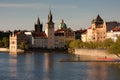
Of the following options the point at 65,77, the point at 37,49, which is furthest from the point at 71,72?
the point at 37,49

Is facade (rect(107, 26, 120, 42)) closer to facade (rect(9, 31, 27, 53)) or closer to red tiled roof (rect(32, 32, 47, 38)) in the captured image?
facade (rect(9, 31, 27, 53))

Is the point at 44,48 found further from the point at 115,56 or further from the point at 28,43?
the point at 115,56

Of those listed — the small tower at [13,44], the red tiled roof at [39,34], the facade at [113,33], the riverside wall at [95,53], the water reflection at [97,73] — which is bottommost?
the water reflection at [97,73]

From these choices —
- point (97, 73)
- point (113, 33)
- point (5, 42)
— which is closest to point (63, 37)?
point (5, 42)

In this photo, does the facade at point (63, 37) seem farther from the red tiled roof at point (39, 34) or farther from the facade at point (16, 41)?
the facade at point (16, 41)

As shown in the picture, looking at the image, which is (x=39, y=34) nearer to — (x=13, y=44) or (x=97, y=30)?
(x=13, y=44)

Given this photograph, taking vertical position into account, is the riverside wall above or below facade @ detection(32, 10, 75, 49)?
below

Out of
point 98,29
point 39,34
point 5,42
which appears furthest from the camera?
point 39,34

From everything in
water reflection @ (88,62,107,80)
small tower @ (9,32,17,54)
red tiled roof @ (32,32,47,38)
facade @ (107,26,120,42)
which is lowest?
water reflection @ (88,62,107,80)

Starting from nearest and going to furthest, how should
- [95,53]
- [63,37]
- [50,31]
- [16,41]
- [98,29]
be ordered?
[95,53] → [98,29] → [16,41] → [50,31] → [63,37]

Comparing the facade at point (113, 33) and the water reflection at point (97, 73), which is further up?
the facade at point (113, 33)

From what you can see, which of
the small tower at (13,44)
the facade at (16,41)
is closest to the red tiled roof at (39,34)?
the facade at (16,41)

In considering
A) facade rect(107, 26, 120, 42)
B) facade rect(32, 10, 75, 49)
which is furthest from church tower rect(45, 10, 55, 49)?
facade rect(107, 26, 120, 42)

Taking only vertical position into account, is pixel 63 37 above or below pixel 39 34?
below
